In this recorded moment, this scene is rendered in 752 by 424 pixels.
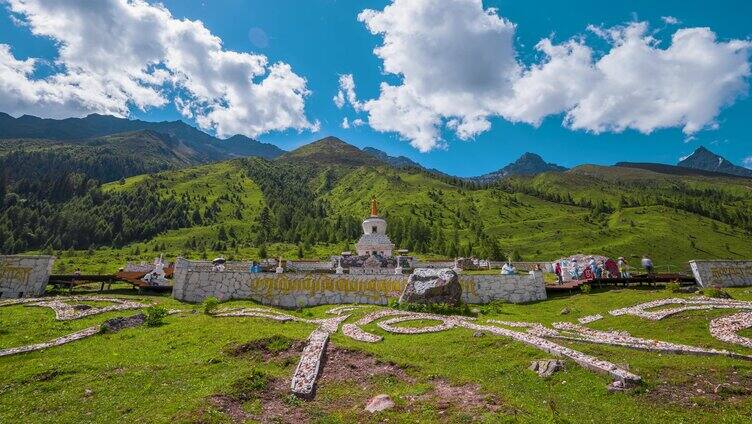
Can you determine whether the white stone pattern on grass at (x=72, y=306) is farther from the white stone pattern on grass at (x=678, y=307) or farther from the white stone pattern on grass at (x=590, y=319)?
the white stone pattern on grass at (x=678, y=307)

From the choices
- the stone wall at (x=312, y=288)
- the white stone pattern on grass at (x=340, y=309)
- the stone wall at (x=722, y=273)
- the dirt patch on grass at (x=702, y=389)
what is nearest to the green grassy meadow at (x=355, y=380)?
the dirt patch on grass at (x=702, y=389)

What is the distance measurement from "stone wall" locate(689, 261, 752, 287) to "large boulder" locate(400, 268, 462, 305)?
62.7 ft

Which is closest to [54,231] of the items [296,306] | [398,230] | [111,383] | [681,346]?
[398,230]

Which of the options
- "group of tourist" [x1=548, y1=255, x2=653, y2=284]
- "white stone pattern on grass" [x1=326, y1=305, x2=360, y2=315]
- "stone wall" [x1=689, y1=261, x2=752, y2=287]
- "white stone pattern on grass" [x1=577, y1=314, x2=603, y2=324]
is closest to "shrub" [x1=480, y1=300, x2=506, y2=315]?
"white stone pattern on grass" [x1=577, y1=314, x2=603, y2=324]

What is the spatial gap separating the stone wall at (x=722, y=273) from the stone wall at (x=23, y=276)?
4860 cm

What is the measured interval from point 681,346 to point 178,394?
61.0 ft

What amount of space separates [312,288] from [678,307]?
76.2 feet

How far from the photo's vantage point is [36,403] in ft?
40.9

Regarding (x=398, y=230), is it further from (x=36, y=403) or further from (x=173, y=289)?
(x=36, y=403)

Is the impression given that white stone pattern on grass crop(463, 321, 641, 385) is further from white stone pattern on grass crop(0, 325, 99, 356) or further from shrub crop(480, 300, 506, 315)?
white stone pattern on grass crop(0, 325, 99, 356)

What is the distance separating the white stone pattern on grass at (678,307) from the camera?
76.1ft

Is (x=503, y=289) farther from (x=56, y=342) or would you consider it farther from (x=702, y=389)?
(x=56, y=342)

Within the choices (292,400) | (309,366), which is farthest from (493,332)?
(292,400)

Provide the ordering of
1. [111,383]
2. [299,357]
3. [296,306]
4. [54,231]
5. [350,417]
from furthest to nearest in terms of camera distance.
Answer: [54,231], [296,306], [299,357], [111,383], [350,417]
